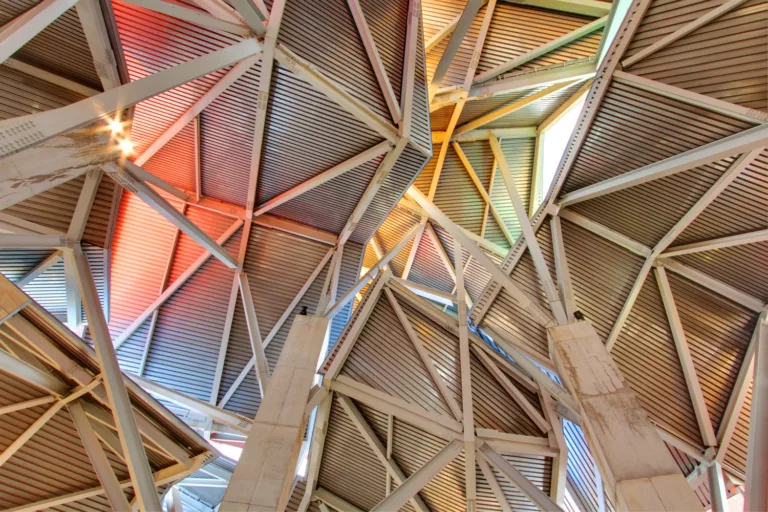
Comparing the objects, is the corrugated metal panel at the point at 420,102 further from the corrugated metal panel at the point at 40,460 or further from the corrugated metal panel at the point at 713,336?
the corrugated metal panel at the point at 40,460

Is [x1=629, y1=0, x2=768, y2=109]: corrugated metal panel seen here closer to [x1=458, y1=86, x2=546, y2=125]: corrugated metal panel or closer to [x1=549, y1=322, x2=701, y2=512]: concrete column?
[x1=549, y1=322, x2=701, y2=512]: concrete column

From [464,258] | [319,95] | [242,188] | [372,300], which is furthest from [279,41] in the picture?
[464,258]

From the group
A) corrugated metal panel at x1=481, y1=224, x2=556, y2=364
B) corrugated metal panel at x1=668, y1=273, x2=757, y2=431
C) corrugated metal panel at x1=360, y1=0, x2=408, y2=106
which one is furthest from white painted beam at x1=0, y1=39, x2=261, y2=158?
corrugated metal panel at x1=668, y1=273, x2=757, y2=431

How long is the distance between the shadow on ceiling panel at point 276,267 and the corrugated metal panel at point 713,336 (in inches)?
493

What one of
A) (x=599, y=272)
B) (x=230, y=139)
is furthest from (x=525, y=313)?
(x=230, y=139)

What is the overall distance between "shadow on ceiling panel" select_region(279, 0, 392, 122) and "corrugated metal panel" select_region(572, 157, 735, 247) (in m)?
7.21

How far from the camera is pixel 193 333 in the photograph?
18469 millimetres

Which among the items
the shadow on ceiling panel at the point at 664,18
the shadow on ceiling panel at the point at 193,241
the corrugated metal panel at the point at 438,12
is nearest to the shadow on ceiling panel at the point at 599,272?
the shadow on ceiling panel at the point at 664,18

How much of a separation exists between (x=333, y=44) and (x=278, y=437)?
10220 mm

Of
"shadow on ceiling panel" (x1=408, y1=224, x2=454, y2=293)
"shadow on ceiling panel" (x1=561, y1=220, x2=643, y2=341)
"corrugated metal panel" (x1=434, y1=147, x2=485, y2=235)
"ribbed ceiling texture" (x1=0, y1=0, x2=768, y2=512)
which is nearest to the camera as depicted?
"ribbed ceiling texture" (x1=0, y1=0, x2=768, y2=512)

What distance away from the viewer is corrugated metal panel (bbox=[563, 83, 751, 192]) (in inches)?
405

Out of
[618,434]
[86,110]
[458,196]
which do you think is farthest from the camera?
[458,196]

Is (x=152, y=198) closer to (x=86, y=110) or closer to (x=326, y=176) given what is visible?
(x=326, y=176)

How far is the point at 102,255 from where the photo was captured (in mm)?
14719
